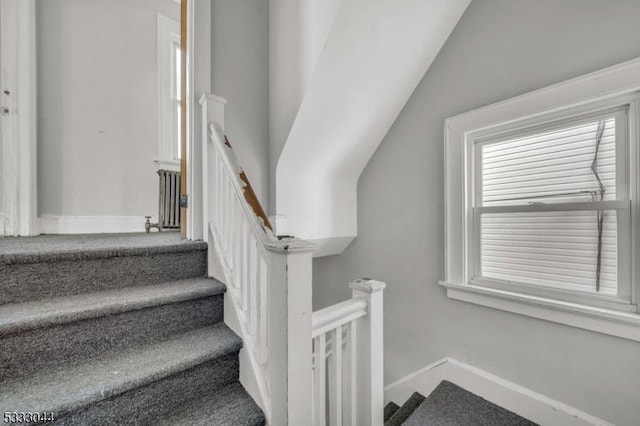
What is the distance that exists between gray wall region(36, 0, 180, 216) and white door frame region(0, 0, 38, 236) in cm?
20

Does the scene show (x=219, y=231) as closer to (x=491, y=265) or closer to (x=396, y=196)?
(x=396, y=196)

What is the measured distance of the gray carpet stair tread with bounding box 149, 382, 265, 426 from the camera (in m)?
0.95

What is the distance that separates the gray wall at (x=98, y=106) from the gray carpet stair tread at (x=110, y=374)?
2050 mm

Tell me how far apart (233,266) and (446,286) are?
54.1 inches

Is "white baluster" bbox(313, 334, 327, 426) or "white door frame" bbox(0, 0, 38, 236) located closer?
"white baluster" bbox(313, 334, 327, 426)

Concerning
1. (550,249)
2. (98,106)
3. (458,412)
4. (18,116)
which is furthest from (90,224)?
(550,249)

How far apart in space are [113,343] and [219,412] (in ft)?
1.68

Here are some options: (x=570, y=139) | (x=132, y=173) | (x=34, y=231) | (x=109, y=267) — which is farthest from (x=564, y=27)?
(x=34, y=231)

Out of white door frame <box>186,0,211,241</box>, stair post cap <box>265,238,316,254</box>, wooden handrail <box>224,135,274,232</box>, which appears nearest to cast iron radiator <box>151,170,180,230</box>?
white door frame <box>186,0,211,241</box>

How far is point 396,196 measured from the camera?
207cm

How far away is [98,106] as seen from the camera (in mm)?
2496

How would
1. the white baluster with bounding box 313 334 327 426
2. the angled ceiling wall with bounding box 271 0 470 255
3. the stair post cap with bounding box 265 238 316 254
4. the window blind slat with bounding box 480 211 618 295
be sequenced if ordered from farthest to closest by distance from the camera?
the angled ceiling wall with bounding box 271 0 470 255 → the window blind slat with bounding box 480 211 618 295 → the white baluster with bounding box 313 334 327 426 → the stair post cap with bounding box 265 238 316 254

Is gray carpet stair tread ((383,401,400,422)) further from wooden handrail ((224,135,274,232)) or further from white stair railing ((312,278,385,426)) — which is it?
wooden handrail ((224,135,274,232))

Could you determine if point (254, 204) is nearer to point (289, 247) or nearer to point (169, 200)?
point (289, 247)
